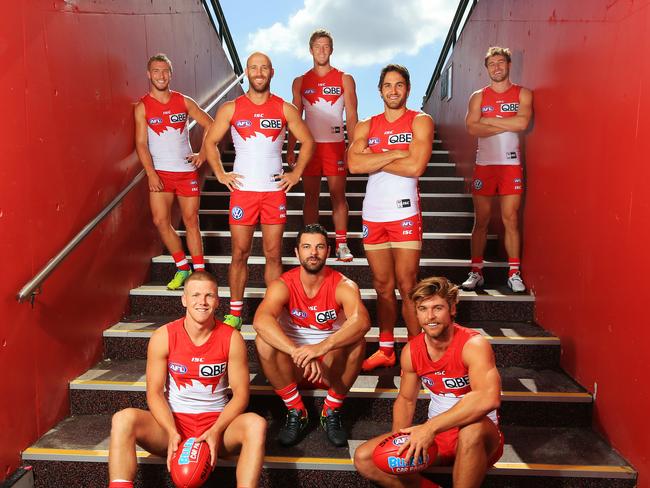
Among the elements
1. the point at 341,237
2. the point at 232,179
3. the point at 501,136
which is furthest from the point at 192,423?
the point at 501,136

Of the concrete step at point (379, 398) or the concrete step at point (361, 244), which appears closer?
the concrete step at point (379, 398)

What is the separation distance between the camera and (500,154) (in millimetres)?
3703

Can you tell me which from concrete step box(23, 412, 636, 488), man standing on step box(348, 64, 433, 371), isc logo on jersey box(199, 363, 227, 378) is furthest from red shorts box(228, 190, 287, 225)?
concrete step box(23, 412, 636, 488)

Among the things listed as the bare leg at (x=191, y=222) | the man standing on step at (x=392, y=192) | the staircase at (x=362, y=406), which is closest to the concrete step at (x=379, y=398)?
the staircase at (x=362, y=406)

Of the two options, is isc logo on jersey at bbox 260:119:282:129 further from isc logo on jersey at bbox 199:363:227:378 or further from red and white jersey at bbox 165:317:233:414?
isc logo on jersey at bbox 199:363:227:378

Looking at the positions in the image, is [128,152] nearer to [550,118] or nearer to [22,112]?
[22,112]

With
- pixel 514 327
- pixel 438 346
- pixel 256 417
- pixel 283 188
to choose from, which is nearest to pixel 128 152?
pixel 283 188

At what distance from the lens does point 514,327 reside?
11.3 ft

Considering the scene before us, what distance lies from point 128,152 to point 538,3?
2618 mm

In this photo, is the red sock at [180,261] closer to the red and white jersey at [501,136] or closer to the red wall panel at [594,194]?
the red and white jersey at [501,136]

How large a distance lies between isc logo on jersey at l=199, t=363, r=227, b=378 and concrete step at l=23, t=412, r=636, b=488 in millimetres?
377

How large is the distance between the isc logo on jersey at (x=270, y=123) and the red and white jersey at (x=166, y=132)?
0.68 metres

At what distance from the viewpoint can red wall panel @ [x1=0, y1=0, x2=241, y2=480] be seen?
8.06 feet

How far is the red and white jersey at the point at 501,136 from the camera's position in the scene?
12.1 feet
